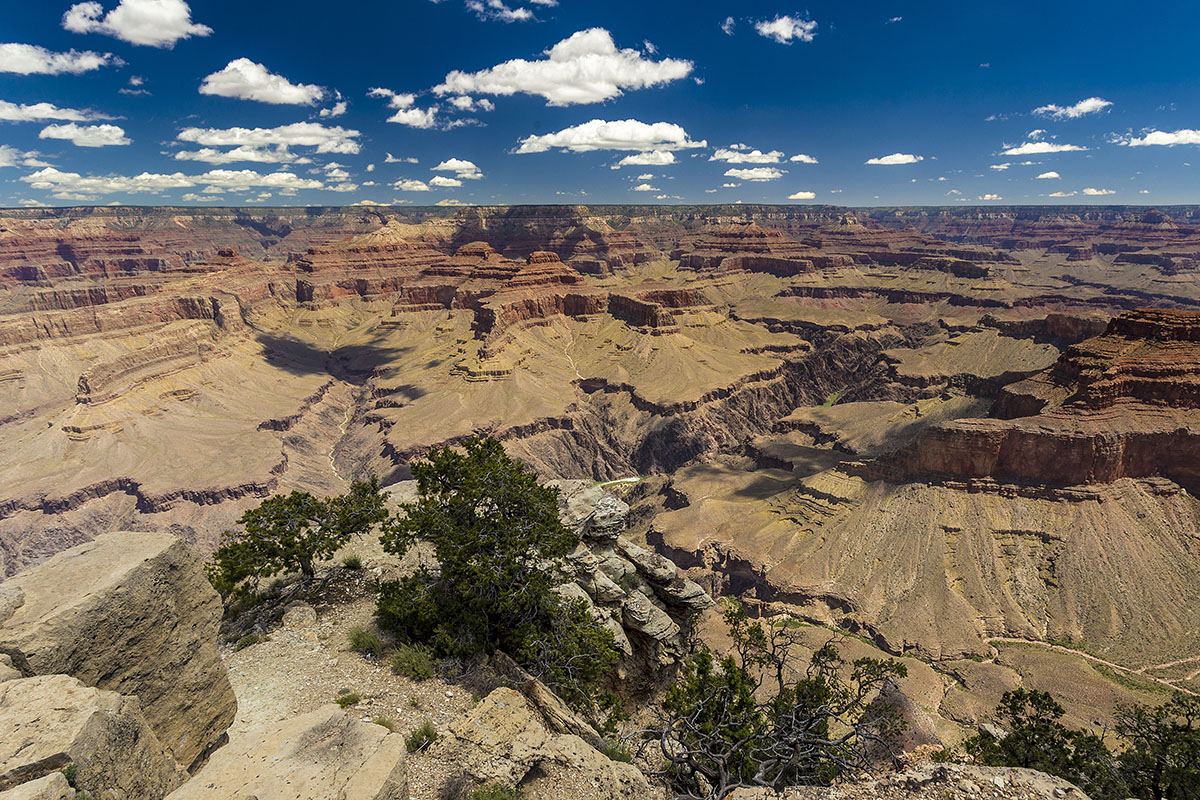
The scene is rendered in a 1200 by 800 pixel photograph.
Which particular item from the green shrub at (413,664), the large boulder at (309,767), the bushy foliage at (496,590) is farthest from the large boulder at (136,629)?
the bushy foliage at (496,590)

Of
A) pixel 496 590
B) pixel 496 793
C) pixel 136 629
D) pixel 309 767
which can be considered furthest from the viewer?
pixel 496 590

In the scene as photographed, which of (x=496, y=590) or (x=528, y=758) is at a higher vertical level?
(x=528, y=758)

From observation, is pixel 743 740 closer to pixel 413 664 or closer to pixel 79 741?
pixel 413 664

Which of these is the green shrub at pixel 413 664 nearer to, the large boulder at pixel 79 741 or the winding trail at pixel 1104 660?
the large boulder at pixel 79 741

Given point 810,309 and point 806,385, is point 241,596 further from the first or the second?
point 810,309

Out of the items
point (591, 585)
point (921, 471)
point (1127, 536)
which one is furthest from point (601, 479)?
point (591, 585)

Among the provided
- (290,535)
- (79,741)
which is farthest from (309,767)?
(290,535)
